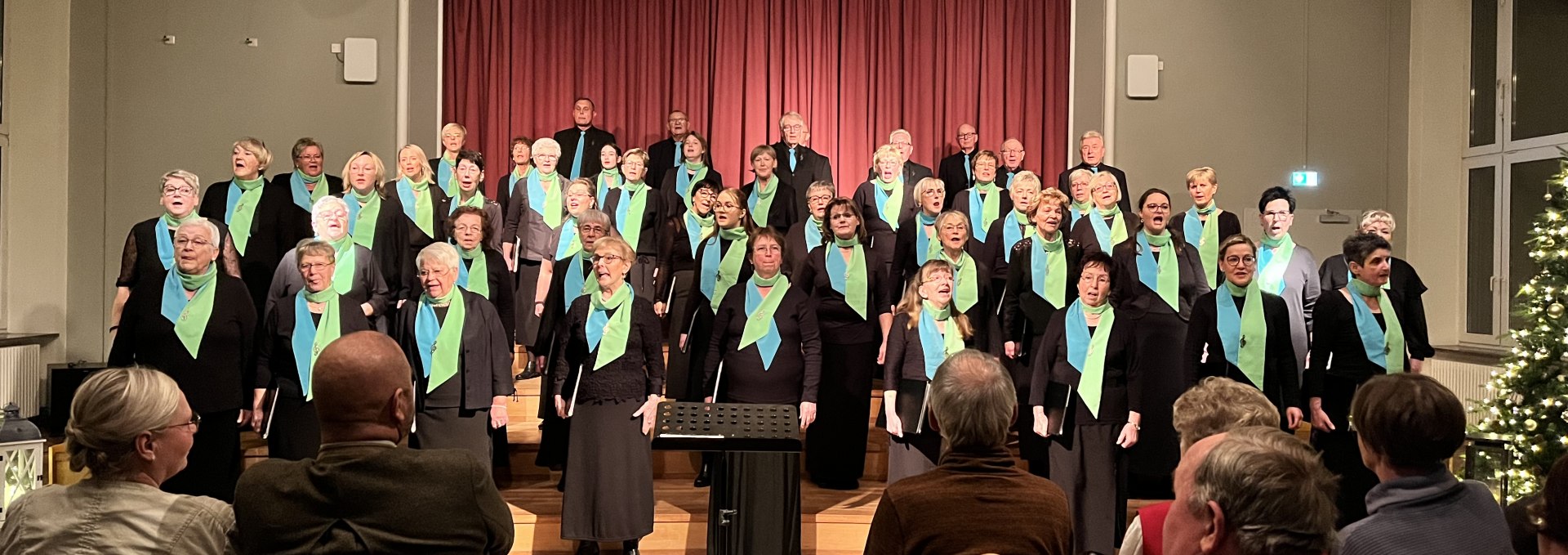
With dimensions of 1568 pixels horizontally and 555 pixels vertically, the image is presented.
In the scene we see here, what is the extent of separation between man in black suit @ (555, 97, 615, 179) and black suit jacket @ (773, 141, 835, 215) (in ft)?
4.68

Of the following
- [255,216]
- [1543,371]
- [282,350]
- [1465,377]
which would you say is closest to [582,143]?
[255,216]

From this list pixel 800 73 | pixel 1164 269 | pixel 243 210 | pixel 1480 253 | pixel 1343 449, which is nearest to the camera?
pixel 1343 449

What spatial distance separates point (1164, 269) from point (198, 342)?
4203 millimetres

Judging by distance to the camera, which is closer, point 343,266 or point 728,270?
point 343,266

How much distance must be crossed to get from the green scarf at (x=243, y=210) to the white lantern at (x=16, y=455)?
1.98 meters

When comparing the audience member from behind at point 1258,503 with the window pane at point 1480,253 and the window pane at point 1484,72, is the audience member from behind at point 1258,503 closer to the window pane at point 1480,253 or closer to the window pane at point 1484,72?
the window pane at point 1480,253

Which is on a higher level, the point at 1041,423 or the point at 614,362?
the point at 614,362

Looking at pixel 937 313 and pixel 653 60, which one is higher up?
pixel 653 60

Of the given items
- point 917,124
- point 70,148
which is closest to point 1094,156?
point 917,124

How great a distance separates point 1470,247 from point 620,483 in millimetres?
6253

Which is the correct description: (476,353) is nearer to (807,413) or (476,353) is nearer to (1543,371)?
(807,413)

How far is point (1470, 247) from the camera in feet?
27.0

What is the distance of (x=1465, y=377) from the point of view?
7.47 meters

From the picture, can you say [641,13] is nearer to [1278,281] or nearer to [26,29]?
[26,29]
